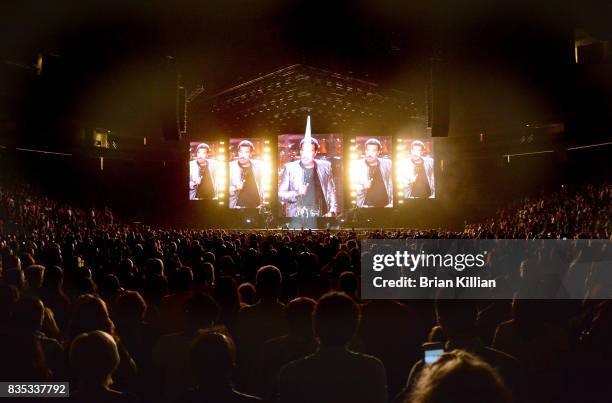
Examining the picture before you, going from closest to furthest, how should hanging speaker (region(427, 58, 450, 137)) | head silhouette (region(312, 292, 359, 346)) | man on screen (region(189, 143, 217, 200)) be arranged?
head silhouette (region(312, 292, 359, 346))
hanging speaker (region(427, 58, 450, 137))
man on screen (region(189, 143, 217, 200))

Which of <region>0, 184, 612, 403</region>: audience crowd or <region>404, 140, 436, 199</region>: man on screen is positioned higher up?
<region>404, 140, 436, 199</region>: man on screen

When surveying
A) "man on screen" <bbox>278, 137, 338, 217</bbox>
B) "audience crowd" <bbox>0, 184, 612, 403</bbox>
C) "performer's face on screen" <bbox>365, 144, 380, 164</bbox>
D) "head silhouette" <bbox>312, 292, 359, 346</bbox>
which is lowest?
"audience crowd" <bbox>0, 184, 612, 403</bbox>

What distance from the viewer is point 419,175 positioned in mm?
24328

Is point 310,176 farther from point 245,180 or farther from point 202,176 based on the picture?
point 202,176

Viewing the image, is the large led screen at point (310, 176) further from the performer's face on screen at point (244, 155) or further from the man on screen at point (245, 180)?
the performer's face on screen at point (244, 155)

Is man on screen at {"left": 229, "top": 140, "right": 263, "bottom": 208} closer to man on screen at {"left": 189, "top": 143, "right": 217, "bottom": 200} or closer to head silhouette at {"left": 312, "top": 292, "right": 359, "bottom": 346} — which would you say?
man on screen at {"left": 189, "top": 143, "right": 217, "bottom": 200}

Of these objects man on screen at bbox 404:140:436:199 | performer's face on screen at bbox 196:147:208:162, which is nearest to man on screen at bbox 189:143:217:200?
performer's face on screen at bbox 196:147:208:162

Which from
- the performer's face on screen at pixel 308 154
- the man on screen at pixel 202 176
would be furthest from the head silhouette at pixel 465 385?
the man on screen at pixel 202 176

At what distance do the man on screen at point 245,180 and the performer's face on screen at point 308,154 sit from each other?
218 centimetres

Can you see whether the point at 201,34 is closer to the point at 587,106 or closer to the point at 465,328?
the point at 465,328

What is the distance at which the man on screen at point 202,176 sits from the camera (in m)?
25.0

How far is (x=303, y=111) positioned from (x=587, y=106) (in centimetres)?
1236

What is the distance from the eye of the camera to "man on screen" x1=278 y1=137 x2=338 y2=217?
975 inches

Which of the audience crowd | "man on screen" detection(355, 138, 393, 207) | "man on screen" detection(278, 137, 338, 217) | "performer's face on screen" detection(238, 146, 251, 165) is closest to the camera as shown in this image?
the audience crowd
